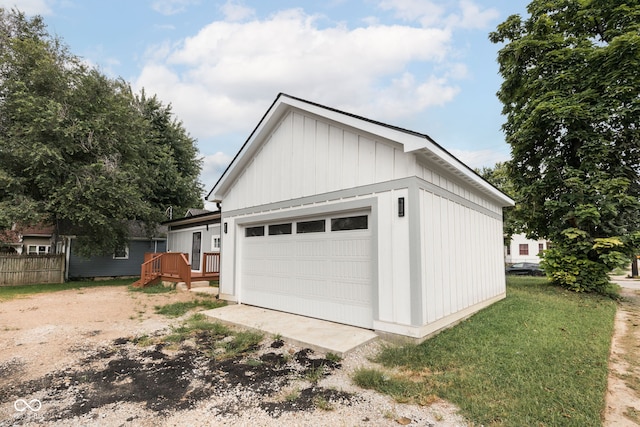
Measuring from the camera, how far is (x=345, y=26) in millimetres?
10102

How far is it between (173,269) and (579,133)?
14871 mm

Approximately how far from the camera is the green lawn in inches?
118

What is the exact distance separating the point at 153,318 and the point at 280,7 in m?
9.19

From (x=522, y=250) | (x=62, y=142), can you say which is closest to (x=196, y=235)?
(x=62, y=142)

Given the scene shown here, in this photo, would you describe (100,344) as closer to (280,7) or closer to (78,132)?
(280,7)

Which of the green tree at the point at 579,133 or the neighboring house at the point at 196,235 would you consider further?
the neighboring house at the point at 196,235

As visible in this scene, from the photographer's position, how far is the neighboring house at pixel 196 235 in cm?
1369

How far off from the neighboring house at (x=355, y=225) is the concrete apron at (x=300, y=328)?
10.3 inches

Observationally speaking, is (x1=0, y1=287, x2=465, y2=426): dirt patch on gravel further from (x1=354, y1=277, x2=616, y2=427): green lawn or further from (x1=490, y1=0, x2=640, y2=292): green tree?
(x1=490, y1=0, x2=640, y2=292): green tree

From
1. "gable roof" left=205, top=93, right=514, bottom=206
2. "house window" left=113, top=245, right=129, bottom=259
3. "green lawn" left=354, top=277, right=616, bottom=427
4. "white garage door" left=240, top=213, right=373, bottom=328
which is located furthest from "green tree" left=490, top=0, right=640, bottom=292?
"house window" left=113, top=245, right=129, bottom=259

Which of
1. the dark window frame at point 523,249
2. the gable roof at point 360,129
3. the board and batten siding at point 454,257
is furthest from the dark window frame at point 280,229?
the dark window frame at point 523,249

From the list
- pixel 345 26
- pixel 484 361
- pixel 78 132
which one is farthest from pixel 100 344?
pixel 78 132
